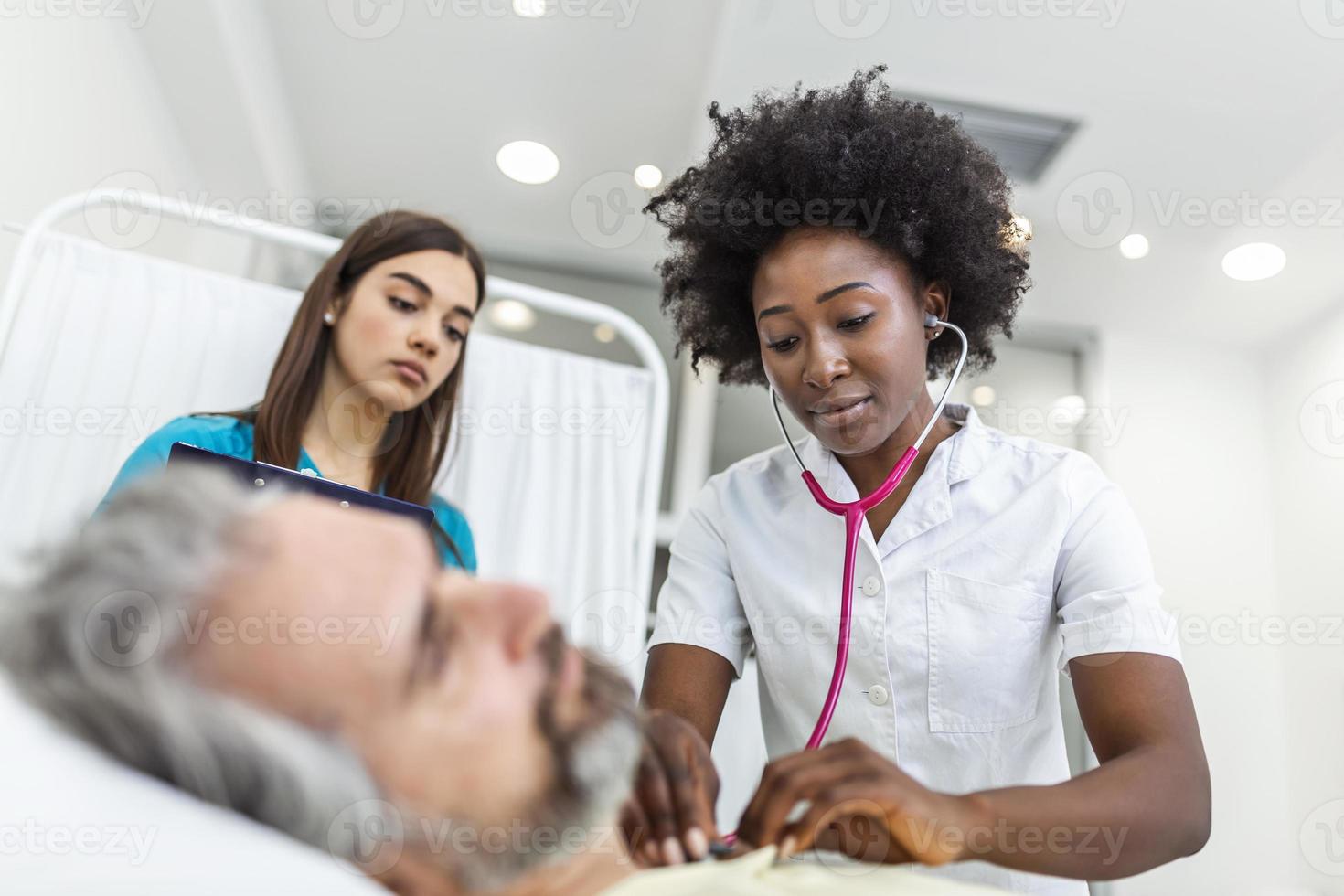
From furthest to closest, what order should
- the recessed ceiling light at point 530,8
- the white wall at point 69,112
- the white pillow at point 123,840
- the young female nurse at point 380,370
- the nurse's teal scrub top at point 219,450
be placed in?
the recessed ceiling light at point 530,8
the white wall at point 69,112
the young female nurse at point 380,370
the nurse's teal scrub top at point 219,450
the white pillow at point 123,840

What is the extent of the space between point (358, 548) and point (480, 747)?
15cm

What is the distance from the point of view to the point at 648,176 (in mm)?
2656

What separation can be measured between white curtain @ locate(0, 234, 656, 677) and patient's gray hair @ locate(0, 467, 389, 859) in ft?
3.19

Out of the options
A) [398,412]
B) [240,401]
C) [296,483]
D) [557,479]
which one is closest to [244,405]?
[240,401]

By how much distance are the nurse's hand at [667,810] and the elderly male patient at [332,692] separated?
0.03m

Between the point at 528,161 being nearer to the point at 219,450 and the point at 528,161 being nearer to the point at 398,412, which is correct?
the point at 398,412

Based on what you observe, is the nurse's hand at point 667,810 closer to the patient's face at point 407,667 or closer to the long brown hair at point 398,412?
the patient's face at point 407,667

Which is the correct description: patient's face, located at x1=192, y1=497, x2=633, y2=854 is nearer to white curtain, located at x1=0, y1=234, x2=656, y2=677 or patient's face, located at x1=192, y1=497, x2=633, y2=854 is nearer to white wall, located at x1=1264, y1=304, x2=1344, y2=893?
white curtain, located at x1=0, y1=234, x2=656, y2=677

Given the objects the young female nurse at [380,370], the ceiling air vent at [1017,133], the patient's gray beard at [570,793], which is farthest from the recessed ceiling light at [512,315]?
the patient's gray beard at [570,793]

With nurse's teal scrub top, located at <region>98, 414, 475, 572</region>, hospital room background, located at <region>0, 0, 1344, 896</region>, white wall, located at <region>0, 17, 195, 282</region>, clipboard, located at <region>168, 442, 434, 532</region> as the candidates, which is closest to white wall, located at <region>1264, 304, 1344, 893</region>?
hospital room background, located at <region>0, 0, 1344, 896</region>

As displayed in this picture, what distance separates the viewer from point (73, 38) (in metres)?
1.84

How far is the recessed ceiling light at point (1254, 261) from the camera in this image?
8.32ft

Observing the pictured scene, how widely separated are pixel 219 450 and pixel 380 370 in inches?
11.4

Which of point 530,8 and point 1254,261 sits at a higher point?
point 530,8
